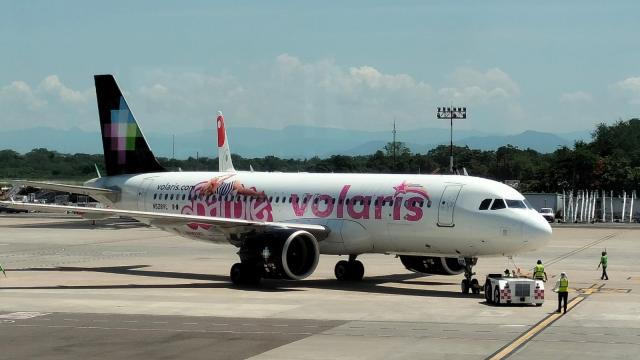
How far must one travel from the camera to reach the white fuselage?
130 feet

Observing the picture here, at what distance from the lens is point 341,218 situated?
144ft

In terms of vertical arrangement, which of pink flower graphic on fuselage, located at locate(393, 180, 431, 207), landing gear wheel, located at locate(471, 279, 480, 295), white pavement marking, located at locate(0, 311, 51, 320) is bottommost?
white pavement marking, located at locate(0, 311, 51, 320)

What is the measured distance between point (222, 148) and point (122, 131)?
106 ft

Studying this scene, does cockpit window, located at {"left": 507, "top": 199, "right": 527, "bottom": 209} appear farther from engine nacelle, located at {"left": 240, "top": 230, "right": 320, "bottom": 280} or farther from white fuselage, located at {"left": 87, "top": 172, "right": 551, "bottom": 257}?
engine nacelle, located at {"left": 240, "top": 230, "right": 320, "bottom": 280}

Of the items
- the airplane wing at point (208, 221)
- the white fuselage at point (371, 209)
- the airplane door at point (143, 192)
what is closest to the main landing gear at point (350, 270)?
the white fuselage at point (371, 209)

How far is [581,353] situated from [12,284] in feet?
86.4

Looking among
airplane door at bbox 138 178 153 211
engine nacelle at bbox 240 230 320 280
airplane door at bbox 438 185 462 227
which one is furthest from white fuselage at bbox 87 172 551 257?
engine nacelle at bbox 240 230 320 280

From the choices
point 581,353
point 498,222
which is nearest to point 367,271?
point 498,222

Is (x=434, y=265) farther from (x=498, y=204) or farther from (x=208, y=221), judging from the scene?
(x=208, y=221)

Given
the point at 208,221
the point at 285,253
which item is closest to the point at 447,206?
the point at 285,253

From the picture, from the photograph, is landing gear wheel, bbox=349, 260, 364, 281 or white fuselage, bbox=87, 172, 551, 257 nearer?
white fuselage, bbox=87, 172, 551, 257

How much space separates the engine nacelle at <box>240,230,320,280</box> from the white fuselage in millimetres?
2024

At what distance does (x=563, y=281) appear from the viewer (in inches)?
1329

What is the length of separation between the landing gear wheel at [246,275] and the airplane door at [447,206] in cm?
804
